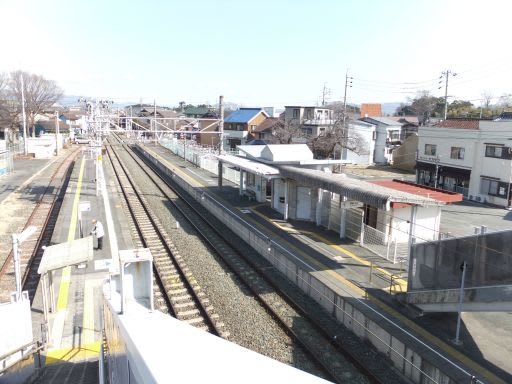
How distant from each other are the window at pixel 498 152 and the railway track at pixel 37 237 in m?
24.1

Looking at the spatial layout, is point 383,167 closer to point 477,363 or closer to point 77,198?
point 77,198

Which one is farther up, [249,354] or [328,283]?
[249,354]

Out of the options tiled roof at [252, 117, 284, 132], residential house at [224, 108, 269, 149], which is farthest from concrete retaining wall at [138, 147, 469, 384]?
residential house at [224, 108, 269, 149]

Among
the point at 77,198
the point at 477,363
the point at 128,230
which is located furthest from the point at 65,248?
the point at 77,198

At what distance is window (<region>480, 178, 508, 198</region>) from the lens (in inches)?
985

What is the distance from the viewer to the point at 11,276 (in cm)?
1252

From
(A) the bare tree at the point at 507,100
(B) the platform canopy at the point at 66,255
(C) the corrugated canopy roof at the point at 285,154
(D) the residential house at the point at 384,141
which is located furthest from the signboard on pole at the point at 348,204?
(A) the bare tree at the point at 507,100

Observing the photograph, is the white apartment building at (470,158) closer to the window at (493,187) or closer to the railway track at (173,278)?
the window at (493,187)

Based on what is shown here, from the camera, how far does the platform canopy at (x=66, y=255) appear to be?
927 centimetres

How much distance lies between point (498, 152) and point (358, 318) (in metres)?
20.9

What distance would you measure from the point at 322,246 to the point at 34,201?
1619 centimetres

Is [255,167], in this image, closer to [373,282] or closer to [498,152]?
[373,282]

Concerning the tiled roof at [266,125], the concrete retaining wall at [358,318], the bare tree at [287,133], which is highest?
the tiled roof at [266,125]

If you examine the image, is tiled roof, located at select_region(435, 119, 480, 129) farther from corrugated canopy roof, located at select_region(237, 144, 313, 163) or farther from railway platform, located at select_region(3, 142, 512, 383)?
railway platform, located at select_region(3, 142, 512, 383)
